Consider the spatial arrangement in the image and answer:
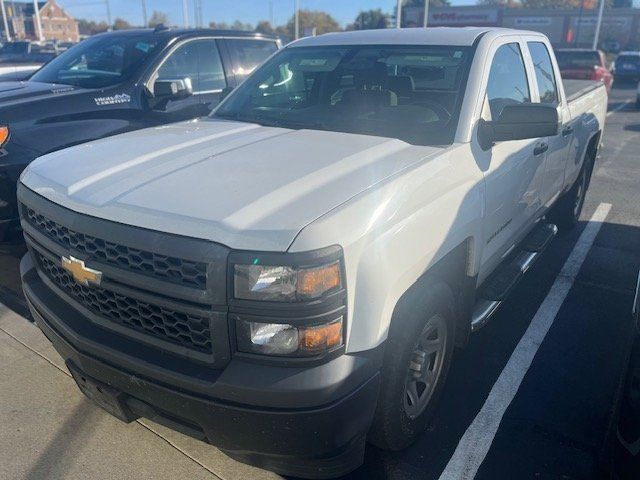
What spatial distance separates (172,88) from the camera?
5.00 m

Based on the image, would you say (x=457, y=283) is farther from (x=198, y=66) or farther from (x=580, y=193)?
(x=198, y=66)

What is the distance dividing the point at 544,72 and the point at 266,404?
11.9 feet

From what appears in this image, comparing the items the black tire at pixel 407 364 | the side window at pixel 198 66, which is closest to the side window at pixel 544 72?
the black tire at pixel 407 364

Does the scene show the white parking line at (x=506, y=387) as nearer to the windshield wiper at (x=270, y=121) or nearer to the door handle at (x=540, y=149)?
the door handle at (x=540, y=149)

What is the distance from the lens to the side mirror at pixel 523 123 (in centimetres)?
289

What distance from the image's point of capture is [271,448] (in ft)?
6.68

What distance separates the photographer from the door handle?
3.76 meters

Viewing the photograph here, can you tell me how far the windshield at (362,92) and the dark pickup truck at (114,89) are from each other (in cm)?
142

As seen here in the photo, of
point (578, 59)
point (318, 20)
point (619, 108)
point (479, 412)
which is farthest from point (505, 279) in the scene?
point (318, 20)

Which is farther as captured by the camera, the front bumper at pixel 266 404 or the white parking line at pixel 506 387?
the white parking line at pixel 506 387

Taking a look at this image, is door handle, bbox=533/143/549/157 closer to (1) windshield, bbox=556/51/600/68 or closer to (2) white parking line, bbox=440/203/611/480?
(2) white parking line, bbox=440/203/611/480

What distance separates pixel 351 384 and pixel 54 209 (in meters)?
1.48

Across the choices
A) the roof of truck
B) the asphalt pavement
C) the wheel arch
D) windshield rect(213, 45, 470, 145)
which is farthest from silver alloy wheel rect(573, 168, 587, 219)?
the wheel arch

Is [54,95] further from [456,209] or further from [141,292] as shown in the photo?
[456,209]
